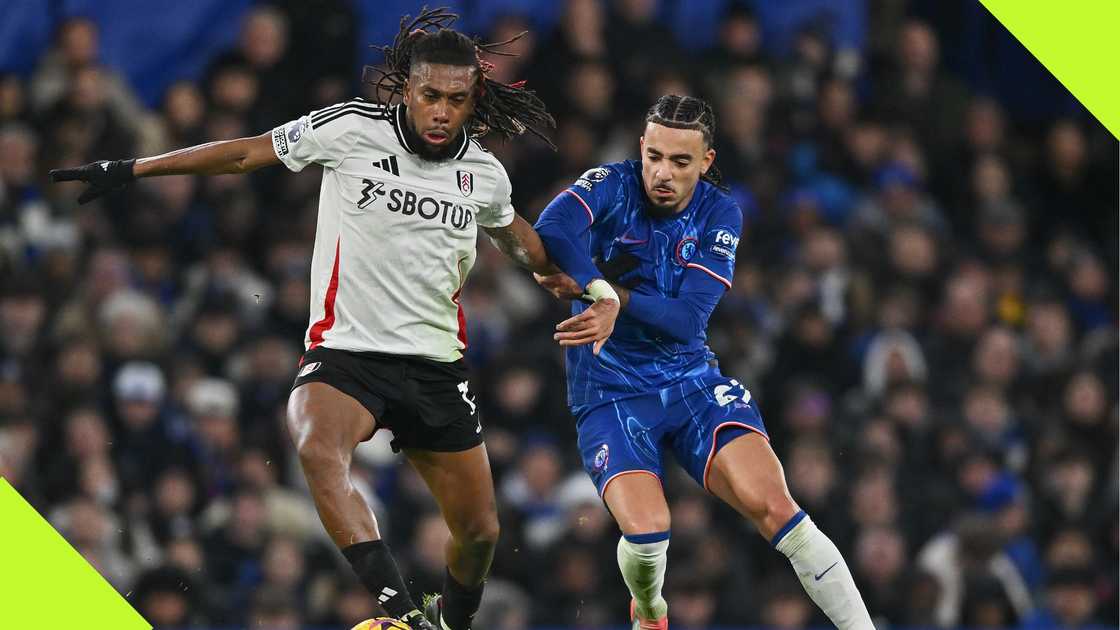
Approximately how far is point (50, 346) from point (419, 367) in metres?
4.13

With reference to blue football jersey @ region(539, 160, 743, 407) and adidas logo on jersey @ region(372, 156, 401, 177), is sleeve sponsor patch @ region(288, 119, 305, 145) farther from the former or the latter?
blue football jersey @ region(539, 160, 743, 407)

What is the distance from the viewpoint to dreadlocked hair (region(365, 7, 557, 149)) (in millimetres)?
5566

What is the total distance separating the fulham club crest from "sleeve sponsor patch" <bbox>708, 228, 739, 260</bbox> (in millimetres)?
973

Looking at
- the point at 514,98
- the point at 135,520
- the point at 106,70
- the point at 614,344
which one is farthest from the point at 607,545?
the point at 106,70

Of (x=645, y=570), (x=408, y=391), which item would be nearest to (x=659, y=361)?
(x=645, y=570)

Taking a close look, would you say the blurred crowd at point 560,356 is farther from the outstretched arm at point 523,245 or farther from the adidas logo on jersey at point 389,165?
the adidas logo on jersey at point 389,165

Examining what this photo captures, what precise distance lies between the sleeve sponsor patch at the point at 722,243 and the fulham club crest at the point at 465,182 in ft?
3.19

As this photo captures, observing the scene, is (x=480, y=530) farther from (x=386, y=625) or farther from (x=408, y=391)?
(x=386, y=625)

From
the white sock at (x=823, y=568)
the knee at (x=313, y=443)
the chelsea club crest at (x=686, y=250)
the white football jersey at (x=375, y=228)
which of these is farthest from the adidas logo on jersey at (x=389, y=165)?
the white sock at (x=823, y=568)

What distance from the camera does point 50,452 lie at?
8.72 meters

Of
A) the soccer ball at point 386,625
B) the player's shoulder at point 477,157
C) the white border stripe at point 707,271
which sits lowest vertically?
the soccer ball at point 386,625

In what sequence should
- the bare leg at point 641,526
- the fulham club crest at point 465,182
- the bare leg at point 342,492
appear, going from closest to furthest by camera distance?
the bare leg at point 342,492, the fulham club crest at point 465,182, the bare leg at point 641,526

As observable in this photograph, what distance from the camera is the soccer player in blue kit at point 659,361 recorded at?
575 centimetres

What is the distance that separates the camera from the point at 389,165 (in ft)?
18.2
